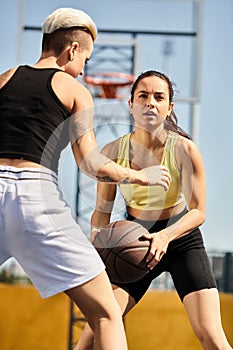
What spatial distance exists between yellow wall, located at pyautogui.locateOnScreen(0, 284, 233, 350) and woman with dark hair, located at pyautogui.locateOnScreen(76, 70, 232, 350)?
9023mm

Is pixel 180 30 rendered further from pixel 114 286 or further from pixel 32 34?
pixel 114 286

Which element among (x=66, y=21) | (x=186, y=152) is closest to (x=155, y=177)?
(x=66, y=21)

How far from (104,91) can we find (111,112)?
225 centimetres

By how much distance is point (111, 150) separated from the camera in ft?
17.8

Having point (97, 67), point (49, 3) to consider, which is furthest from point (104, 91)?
point (49, 3)

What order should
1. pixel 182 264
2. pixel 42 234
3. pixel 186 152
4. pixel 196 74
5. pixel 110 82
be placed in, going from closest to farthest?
1. pixel 42 234
2. pixel 186 152
3. pixel 182 264
4. pixel 196 74
5. pixel 110 82

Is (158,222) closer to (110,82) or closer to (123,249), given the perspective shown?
(123,249)

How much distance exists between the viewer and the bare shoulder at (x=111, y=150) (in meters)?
5.40

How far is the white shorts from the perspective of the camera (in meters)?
4.12

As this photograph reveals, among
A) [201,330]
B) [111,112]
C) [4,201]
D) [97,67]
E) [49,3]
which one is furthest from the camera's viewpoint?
[97,67]

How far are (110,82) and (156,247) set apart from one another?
34.4ft

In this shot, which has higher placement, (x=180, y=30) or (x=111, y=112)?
(x=180, y=30)

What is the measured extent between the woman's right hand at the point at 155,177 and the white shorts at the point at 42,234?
0.38 metres

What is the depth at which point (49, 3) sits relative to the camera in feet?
48.0
